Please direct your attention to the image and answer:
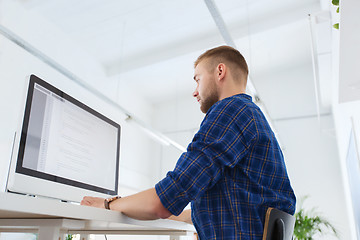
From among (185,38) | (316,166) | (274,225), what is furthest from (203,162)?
(316,166)

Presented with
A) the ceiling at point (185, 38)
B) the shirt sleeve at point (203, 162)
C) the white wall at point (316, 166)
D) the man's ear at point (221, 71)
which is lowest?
the shirt sleeve at point (203, 162)

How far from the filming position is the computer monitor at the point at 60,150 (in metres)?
0.97

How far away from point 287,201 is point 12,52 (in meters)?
3.41

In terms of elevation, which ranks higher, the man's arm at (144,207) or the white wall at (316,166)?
the white wall at (316,166)

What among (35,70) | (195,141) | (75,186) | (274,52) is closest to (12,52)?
(35,70)

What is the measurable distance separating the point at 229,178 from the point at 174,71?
4.75 meters

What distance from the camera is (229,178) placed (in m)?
0.83

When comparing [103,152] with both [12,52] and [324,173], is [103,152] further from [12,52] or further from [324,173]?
[324,173]

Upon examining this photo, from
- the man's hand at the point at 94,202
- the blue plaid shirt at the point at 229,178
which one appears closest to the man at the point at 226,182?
the blue plaid shirt at the point at 229,178

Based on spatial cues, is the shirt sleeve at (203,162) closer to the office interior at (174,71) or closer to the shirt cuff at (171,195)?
the shirt cuff at (171,195)

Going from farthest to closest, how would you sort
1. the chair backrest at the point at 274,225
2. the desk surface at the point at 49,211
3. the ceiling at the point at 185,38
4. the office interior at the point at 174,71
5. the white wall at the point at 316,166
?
1. the white wall at the point at 316,166
2. the ceiling at the point at 185,38
3. the office interior at the point at 174,71
4. the chair backrest at the point at 274,225
5. the desk surface at the point at 49,211

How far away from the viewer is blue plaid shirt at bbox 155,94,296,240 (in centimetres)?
79

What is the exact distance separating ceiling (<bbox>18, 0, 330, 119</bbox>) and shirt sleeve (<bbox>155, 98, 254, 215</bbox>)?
10.6ft

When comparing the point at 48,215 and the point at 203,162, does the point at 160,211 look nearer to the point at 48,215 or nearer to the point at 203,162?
the point at 203,162
